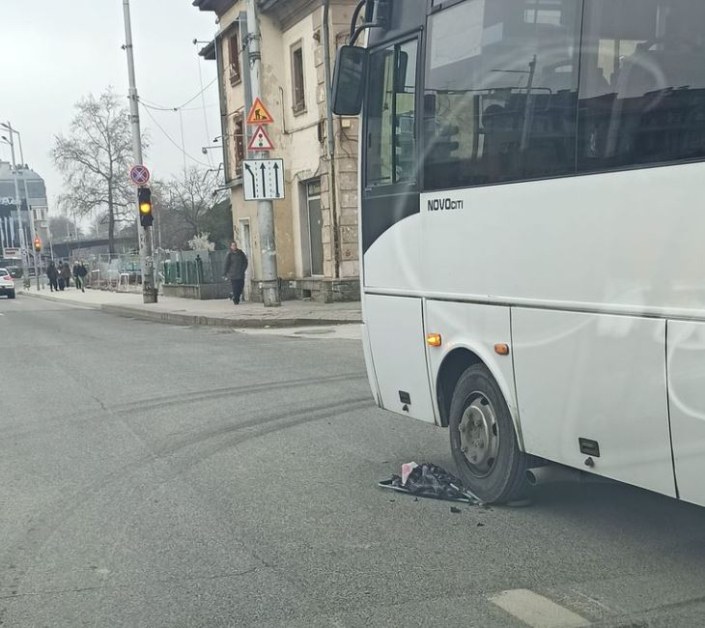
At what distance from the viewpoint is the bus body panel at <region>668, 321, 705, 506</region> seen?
357cm

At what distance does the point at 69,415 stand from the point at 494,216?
5.60 meters

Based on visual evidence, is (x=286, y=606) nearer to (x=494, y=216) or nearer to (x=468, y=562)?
(x=468, y=562)

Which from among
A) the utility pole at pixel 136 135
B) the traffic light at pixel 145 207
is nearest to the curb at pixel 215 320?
the utility pole at pixel 136 135

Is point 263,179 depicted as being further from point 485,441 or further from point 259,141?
point 485,441

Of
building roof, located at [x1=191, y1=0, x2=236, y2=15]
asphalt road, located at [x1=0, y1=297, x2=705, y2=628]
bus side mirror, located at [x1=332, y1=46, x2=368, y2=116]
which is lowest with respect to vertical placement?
asphalt road, located at [x1=0, y1=297, x2=705, y2=628]

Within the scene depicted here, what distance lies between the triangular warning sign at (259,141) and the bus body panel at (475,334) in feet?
44.4

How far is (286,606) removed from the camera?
3805mm

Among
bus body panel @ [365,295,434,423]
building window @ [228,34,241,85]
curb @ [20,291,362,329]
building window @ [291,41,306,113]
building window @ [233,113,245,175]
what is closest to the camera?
bus body panel @ [365,295,434,423]

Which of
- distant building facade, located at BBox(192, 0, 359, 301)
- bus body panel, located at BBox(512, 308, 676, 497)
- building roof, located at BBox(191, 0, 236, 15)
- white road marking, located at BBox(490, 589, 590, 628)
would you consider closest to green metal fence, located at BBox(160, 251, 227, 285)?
distant building facade, located at BBox(192, 0, 359, 301)

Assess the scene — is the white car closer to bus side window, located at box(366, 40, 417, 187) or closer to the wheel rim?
bus side window, located at box(366, 40, 417, 187)

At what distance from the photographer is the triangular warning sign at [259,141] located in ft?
60.1

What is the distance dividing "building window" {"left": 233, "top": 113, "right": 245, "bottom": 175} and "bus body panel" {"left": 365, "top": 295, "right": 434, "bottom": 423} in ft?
72.5

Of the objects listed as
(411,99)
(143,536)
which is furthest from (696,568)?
(411,99)

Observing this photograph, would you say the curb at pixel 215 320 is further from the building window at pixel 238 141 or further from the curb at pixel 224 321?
the building window at pixel 238 141
